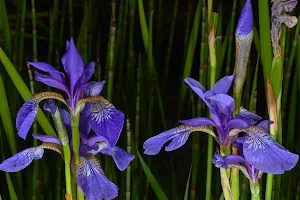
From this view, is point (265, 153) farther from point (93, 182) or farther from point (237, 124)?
point (93, 182)

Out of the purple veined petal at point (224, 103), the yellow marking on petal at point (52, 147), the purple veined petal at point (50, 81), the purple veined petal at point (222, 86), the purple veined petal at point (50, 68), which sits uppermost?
the purple veined petal at point (50, 68)

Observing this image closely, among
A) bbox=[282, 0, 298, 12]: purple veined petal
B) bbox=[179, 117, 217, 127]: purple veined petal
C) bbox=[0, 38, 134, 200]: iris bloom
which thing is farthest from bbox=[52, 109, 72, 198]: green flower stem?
bbox=[282, 0, 298, 12]: purple veined petal

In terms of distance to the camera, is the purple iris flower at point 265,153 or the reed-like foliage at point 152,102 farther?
the reed-like foliage at point 152,102

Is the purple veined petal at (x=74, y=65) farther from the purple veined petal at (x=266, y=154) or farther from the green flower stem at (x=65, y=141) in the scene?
the purple veined petal at (x=266, y=154)

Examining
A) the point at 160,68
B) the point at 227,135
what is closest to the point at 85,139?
the point at 227,135

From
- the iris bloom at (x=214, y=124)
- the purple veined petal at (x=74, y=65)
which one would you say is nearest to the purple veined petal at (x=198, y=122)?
the iris bloom at (x=214, y=124)

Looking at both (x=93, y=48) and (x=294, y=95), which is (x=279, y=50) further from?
(x=93, y=48)

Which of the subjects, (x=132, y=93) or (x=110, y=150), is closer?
(x=110, y=150)

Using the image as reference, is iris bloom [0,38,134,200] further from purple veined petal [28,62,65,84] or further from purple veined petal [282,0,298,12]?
purple veined petal [282,0,298,12]
